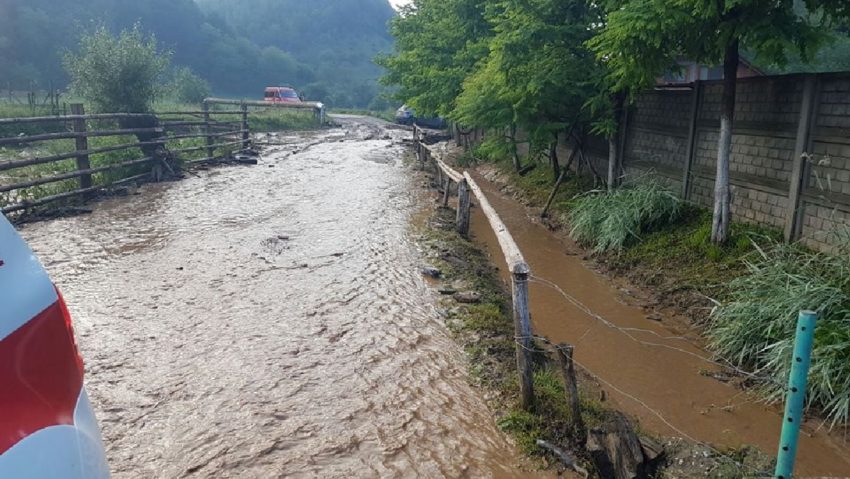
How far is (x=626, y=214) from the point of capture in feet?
29.5

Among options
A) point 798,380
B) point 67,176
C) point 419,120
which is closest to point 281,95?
point 419,120

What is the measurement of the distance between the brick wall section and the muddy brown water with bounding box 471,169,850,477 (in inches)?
78.8

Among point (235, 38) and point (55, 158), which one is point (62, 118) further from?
point (235, 38)

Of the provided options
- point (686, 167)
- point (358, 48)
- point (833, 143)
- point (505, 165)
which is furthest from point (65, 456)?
point (358, 48)

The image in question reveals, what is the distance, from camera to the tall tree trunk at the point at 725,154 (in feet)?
24.0

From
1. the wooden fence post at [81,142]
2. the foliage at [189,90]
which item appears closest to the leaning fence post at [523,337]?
the wooden fence post at [81,142]

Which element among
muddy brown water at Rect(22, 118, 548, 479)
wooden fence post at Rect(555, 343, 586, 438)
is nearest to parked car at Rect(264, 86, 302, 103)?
muddy brown water at Rect(22, 118, 548, 479)

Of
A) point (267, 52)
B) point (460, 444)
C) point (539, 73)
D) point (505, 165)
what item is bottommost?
point (460, 444)

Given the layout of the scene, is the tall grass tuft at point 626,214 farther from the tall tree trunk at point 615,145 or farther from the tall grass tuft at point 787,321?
the tall grass tuft at point 787,321

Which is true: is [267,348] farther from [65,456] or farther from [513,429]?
[65,456]

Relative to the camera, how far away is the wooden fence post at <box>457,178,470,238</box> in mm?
9867

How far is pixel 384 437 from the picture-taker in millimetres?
4203

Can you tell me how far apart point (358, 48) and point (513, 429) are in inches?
4985

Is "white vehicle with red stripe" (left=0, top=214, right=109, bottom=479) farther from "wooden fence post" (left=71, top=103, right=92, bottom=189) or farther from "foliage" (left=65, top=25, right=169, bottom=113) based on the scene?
"foliage" (left=65, top=25, right=169, bottom=113)
